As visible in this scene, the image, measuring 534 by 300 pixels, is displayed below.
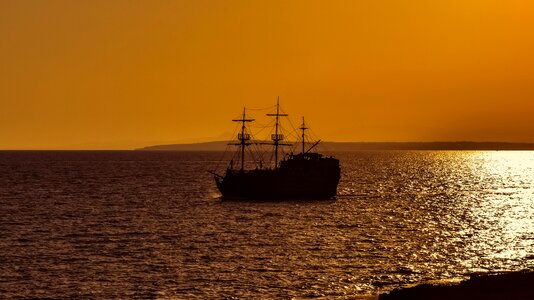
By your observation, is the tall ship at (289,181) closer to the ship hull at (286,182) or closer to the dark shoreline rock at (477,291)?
the ship hull at (286,182)

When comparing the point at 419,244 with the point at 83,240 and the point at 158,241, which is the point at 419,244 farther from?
the point at 83,240

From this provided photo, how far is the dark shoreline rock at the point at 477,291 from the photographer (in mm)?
33219

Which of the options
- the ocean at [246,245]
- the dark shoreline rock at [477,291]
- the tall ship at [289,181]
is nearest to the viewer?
the dark shoreline rock at [477,291]

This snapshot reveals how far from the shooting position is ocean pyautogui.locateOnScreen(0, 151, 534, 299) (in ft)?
161

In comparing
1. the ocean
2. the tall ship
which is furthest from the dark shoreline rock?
the tall ship

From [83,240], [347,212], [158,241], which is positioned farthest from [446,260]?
[347,212]

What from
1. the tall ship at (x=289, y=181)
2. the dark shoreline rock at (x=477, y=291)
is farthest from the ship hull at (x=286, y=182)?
the dark shoreline rock at (x=477, y=291)

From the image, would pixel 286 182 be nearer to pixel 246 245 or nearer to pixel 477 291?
pixel 246 245

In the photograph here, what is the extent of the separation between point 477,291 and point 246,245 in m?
35.4

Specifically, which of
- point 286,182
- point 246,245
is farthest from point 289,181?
point 246,245

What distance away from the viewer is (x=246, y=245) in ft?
223

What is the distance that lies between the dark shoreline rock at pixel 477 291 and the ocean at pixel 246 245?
1020 centimetres

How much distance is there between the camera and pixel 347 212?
10469 cm

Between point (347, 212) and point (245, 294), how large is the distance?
59.7 m
